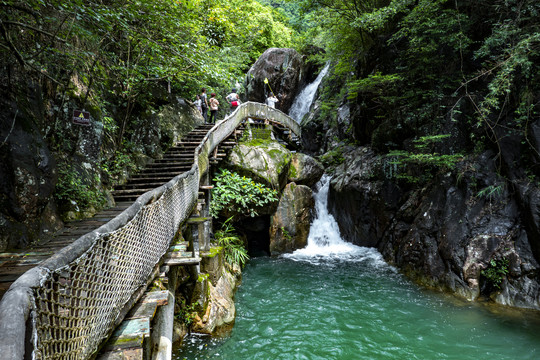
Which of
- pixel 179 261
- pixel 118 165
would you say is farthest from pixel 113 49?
pixel 179 261

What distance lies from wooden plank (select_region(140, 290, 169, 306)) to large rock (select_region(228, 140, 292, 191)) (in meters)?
9.08

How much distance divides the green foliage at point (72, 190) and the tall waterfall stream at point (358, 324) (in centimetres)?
401

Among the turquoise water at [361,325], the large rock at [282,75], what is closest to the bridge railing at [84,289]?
the turquoise water at [361,325]

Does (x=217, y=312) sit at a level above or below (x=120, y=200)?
below

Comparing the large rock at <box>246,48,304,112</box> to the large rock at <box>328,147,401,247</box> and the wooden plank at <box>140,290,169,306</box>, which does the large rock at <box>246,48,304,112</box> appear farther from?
the wooden plank at <box>140,290,169,306</box>

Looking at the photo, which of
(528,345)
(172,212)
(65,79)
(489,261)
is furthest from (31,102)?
(489,261)

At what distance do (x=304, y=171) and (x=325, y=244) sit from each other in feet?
13.2

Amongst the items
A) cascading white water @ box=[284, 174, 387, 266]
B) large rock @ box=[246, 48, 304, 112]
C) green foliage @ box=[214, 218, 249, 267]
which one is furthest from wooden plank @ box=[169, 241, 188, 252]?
large rock @ box=[246, 48, 304, 112]

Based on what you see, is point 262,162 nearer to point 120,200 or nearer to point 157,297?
point 120,200

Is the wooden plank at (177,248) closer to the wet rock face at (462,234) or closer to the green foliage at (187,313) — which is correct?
the green foliage at (187,313)

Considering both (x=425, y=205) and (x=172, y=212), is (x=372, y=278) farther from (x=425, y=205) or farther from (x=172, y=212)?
(x=172, y=212)

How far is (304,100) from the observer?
24.7 metres

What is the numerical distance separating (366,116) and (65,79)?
1368cm

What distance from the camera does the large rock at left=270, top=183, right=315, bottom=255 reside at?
13336 millimetres
